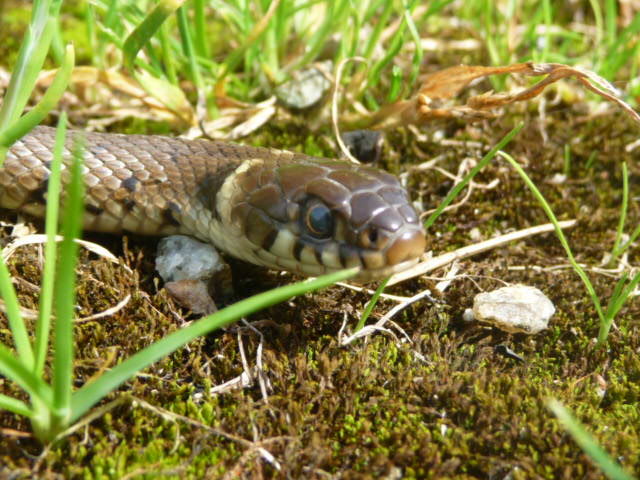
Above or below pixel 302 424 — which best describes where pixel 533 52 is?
above

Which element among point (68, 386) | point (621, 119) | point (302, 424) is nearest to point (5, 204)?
point (68, 386)

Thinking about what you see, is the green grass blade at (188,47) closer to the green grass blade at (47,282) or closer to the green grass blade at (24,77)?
the green grass blade at (24,77)

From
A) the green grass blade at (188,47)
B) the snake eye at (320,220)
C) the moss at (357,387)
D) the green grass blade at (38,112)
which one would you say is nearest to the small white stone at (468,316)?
the moss at (357,387)

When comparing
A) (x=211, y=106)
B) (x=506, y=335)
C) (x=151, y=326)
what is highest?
(x=211, y=106)

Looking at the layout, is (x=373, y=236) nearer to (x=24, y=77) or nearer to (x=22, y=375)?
(x=22, y=375)

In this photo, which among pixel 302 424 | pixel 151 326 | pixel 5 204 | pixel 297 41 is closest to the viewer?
pixel 302 424

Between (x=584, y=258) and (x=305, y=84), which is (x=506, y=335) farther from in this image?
(x=305, y=84)

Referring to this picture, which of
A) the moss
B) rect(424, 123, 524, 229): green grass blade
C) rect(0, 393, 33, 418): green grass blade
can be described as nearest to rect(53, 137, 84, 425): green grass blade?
rect(0, 393, 33, 418): green grass blade
